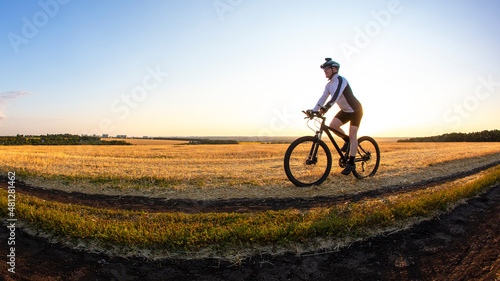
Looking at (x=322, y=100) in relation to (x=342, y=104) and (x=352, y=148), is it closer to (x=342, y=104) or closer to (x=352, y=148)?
(x=342, y=104)

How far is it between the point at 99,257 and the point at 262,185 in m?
4.92

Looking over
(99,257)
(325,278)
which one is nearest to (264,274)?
(325,278)

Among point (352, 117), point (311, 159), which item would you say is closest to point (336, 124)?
point (352, 117)

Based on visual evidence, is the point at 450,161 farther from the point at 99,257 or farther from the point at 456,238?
the point at 99,257

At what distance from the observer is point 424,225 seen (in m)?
4.23

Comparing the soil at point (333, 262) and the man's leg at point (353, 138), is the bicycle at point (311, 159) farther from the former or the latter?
the soil at point (333, 262)

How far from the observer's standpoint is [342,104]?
7.29 m

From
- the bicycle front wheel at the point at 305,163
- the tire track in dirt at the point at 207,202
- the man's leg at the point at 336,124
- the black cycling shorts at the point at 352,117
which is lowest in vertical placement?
the tire track in dirt at the point at 207,202

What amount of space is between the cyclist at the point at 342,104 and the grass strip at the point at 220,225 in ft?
8.63

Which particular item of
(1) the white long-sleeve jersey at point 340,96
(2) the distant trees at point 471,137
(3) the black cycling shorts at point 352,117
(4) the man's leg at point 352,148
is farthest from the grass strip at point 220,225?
(2) the distant trees at point 471,137

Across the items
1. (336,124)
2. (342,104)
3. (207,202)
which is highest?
(342,104)

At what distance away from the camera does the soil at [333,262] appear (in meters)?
2.96

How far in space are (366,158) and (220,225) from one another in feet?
19.9

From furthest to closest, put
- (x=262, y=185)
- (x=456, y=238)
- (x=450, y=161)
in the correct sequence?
(x=450, y=161) < (x=262, y=185) < (x=456, y=238)
